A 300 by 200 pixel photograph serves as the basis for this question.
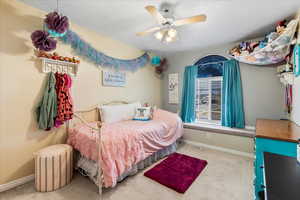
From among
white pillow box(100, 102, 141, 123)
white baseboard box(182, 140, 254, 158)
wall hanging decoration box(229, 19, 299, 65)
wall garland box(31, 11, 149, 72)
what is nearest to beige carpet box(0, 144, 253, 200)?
white baseboard box(182, 140, 254, 158)

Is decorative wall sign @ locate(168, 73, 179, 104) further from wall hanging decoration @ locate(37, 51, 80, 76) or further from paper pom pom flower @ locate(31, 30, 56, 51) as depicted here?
paper pom pom flower @ locate(31, 30, 56, 51)

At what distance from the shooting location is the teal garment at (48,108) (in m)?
1.85

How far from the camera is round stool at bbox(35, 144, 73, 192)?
1.64 metres

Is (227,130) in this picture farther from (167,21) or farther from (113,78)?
(113,78)

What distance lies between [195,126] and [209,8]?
2.41 metres

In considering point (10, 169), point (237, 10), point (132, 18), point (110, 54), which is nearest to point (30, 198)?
point (10, 169)

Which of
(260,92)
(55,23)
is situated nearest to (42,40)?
(55,23)

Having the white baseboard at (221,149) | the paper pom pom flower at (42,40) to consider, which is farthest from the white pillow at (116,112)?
the white baseboard at (221,149)

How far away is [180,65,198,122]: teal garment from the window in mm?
149

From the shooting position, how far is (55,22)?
1636 millimetres

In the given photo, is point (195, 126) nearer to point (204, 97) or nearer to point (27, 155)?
point (204, 97)

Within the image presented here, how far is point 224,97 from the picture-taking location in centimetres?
316

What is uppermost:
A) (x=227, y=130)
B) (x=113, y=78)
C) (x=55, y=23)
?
(x=55, y=23)

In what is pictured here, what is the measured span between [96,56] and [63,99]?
104cm
